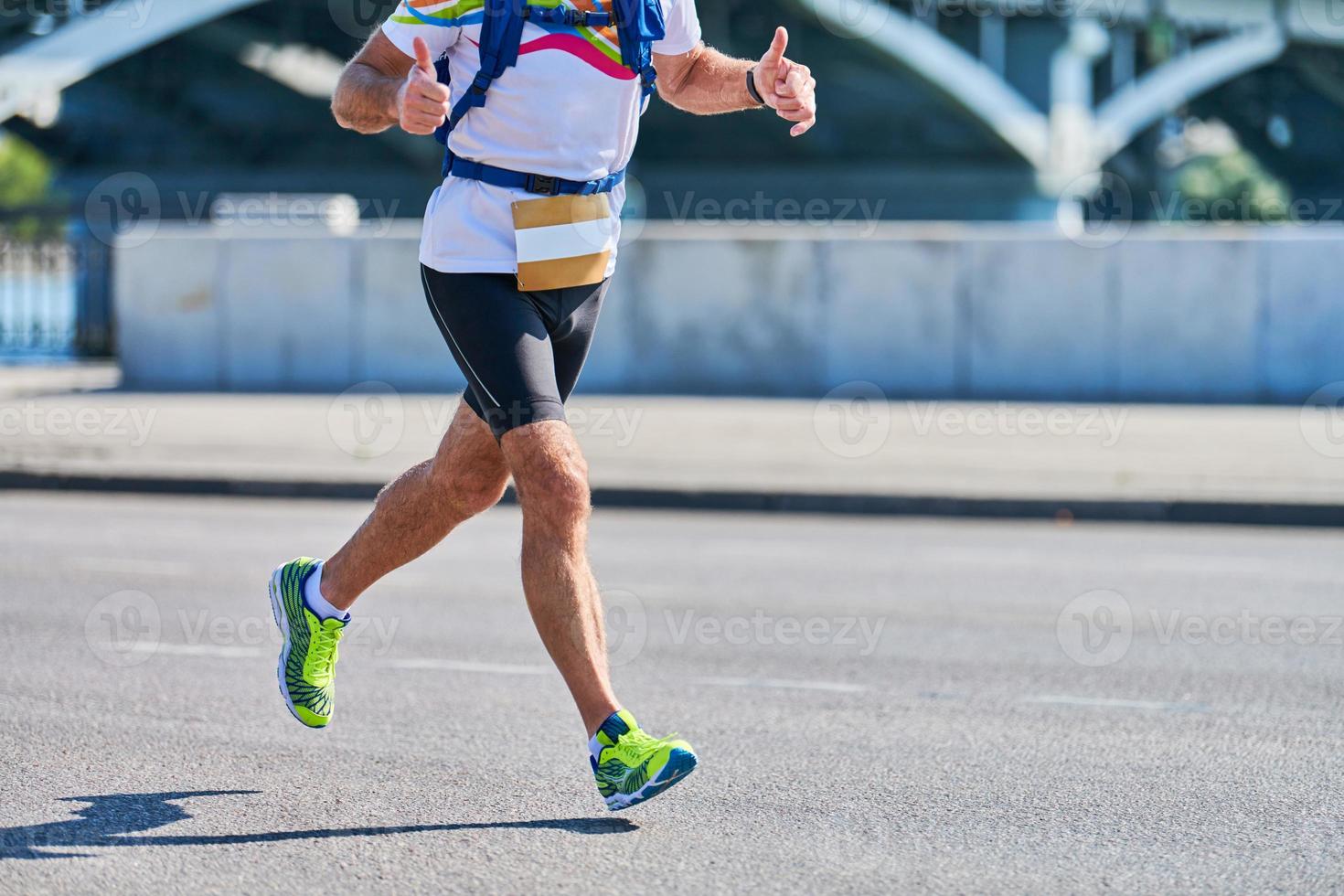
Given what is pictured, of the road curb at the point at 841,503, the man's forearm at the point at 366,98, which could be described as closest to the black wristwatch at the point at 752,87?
the man's forearm at the point at 366,98

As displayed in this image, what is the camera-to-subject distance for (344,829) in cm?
330

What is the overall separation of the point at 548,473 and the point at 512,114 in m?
0.69

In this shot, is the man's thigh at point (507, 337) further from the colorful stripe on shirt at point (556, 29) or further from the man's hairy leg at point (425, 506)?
the colorful stripe on shirt at point (556, 29)

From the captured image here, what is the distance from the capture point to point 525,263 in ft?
11.3

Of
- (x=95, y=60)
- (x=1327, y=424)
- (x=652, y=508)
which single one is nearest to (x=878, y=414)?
(x=1327, y=424)

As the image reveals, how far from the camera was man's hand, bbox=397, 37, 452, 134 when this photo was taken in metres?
3.22

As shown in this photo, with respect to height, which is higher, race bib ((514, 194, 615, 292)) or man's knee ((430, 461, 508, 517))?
race bib ((514, 194, 615, 292))

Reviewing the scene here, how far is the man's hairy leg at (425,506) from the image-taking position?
3586mm

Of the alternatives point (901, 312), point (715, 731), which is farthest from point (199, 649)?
point (901, 312)

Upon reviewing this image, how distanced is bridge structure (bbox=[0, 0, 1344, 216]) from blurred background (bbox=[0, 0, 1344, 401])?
96 millimetres

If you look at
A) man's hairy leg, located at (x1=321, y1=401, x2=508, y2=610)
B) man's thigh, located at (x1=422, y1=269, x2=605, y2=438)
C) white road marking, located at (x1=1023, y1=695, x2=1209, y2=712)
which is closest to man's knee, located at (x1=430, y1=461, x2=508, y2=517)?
man's hairy leg, located at (x1=321, y1=401, x2=508, y2=610)

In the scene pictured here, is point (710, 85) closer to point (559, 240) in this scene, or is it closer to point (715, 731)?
point (559, 240)

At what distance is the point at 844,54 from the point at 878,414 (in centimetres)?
2906

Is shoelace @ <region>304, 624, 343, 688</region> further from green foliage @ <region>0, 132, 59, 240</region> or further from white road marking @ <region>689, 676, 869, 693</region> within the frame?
green foliage @ <region>0, 132, 59, 240</region>
